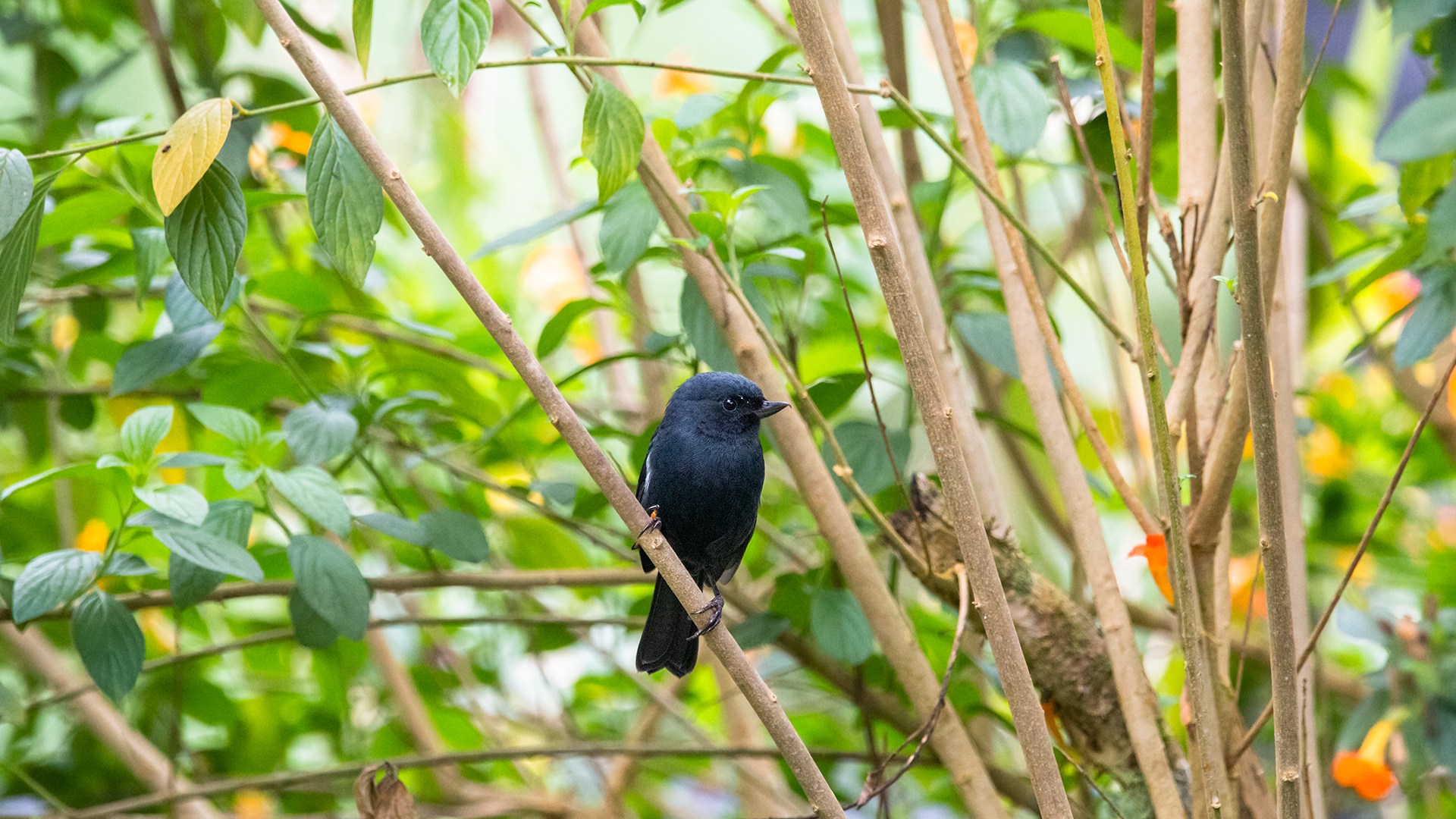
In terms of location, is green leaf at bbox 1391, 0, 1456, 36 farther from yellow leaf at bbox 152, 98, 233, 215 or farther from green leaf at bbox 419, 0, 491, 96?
yellow leaf at bbox 152, 98, 233, 215

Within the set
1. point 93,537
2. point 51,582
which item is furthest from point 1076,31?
point 93,537

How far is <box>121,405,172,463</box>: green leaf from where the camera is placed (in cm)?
162

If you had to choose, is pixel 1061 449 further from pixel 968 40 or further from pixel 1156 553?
pixel 968 40

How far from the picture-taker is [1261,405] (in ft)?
3.56

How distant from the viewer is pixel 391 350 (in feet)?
8.14

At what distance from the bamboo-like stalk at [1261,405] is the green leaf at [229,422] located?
1.43 meters

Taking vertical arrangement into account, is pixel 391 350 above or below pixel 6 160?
below

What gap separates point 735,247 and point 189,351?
0.99 meters

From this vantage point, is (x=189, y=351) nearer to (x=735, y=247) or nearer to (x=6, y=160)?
(x=6, y=160)

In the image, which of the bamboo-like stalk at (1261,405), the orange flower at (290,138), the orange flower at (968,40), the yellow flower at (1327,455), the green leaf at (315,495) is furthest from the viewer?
the yellow flower at (1327,455)

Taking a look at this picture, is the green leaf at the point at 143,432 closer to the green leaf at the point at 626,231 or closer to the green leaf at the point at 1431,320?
the green leaf at the point at 626,231

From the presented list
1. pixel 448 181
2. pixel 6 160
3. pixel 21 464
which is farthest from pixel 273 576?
pixel 448 181

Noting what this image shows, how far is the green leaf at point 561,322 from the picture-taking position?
1913mm

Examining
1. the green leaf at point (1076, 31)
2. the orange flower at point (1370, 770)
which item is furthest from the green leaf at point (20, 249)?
the orange flower at point (1370, 770)
